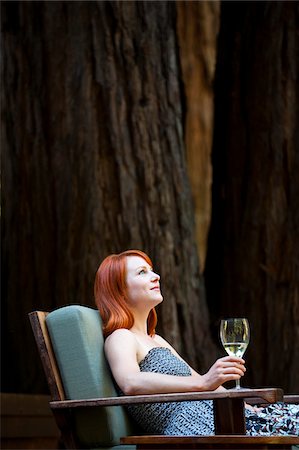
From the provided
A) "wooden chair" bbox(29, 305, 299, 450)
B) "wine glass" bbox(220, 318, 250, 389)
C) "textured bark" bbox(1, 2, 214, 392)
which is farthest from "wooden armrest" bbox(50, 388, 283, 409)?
"textured bark" bbox(1, 2, 214, 392)

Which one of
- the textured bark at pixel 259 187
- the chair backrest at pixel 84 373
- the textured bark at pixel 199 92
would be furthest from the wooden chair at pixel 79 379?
the textured bark at pixel 199 92

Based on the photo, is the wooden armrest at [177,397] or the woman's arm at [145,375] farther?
the woman's arm at [145,375]

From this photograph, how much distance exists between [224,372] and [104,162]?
108 inches

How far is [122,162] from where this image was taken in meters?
5.21

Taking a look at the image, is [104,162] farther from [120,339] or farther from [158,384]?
[158,384]

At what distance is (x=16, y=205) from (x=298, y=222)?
1654 mm

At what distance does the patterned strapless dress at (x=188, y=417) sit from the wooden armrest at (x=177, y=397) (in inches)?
9.1

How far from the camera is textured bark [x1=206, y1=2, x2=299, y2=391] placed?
545 cm

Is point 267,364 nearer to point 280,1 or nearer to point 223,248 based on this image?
point 223,248

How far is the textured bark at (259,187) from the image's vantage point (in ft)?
17.9

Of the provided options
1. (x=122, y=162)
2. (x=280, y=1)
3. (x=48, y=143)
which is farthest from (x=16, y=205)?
(x=280, y=1)

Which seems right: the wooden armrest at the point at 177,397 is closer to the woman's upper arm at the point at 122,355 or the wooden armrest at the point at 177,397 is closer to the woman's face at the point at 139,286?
the woman's upper arm at the point at 122,355

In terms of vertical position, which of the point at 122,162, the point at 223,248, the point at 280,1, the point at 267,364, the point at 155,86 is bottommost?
the point at 267,364

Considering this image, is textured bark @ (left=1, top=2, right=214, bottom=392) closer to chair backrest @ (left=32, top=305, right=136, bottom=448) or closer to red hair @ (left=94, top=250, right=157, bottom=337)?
red hair @ (left=94, top=250, right=157, bottom=337)
